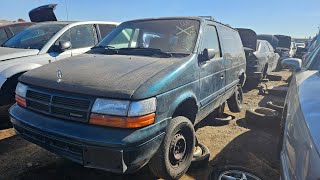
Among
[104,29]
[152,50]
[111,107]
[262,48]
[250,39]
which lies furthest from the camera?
[262,48]

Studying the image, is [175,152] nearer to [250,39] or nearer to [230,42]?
[230,42]

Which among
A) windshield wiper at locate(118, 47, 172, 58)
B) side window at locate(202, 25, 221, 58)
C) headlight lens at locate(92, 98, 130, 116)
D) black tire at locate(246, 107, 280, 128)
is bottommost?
black tire at locate(246, 107, 280, 128)

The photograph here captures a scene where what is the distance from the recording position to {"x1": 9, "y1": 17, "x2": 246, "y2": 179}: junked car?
2.56m

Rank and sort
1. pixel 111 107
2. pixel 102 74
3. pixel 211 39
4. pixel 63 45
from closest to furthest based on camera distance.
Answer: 1. pixel 111 107
2. pixel 102 74
3. pixel 211 39
4. pixel 63 45

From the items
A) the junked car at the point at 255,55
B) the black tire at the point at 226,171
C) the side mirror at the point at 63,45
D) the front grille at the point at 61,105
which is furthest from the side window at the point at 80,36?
the junked car at the point at 255,55

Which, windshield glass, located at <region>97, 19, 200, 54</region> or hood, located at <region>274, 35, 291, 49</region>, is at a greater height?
windshield glass, located at <region>97, 19, 200, 54</region>

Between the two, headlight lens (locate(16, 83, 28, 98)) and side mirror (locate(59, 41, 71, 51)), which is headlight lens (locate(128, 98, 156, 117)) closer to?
headlight lens (locate(16, 83, 28, 98))

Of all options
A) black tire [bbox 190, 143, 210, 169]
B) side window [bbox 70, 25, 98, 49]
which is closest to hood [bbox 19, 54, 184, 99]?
black tire [bbox 190, 143, 210, 169]

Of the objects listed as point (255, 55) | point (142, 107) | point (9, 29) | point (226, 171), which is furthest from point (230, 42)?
point (9, 29)

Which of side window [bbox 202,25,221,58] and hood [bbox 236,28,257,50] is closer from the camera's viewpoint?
side window [bbox 202,25,221,58]

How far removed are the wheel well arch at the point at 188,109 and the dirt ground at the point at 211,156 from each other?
2.30 feet

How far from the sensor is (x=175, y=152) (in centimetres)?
320

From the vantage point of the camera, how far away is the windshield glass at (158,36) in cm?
381

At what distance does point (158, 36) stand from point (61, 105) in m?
1.78
